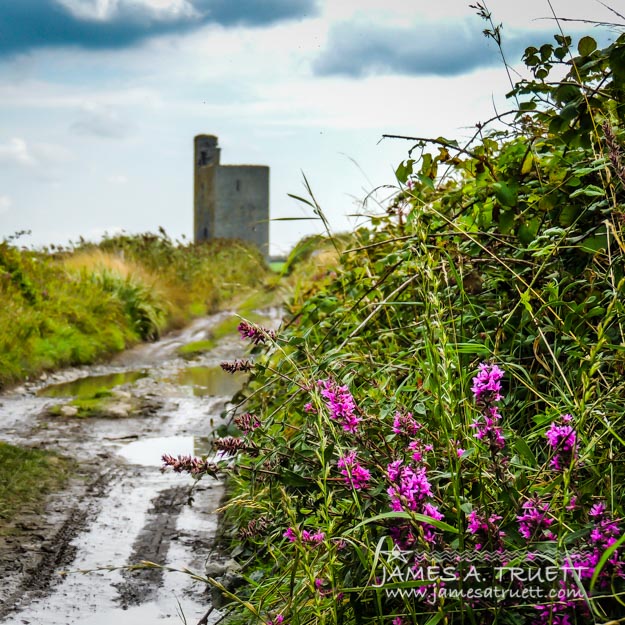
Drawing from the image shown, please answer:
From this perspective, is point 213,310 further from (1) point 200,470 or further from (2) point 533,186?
(1) point 200,470

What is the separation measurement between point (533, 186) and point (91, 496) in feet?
10.3

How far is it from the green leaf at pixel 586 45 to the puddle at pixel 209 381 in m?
6.17

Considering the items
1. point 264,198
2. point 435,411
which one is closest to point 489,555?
point 435,411

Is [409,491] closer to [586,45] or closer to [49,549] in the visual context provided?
[586,45]

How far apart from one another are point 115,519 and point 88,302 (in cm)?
857

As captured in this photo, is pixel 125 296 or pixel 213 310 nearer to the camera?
pixel 125 296

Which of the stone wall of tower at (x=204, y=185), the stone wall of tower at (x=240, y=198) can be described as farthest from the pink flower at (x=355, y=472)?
the stone wall of tower at (x=204, y=185)

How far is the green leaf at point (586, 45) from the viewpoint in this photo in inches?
125

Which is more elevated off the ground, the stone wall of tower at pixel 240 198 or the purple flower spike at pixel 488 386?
the stone wall of tower at pixel 240 198

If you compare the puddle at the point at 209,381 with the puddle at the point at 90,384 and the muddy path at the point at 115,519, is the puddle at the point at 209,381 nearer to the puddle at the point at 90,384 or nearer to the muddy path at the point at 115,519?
the muddy path at the point at 115,519

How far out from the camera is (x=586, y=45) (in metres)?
3.18

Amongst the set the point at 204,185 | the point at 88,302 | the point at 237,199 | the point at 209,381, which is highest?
the point at 204,185

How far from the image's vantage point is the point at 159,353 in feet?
40.0

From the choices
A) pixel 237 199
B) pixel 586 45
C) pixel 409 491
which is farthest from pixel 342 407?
pixel 237 199
